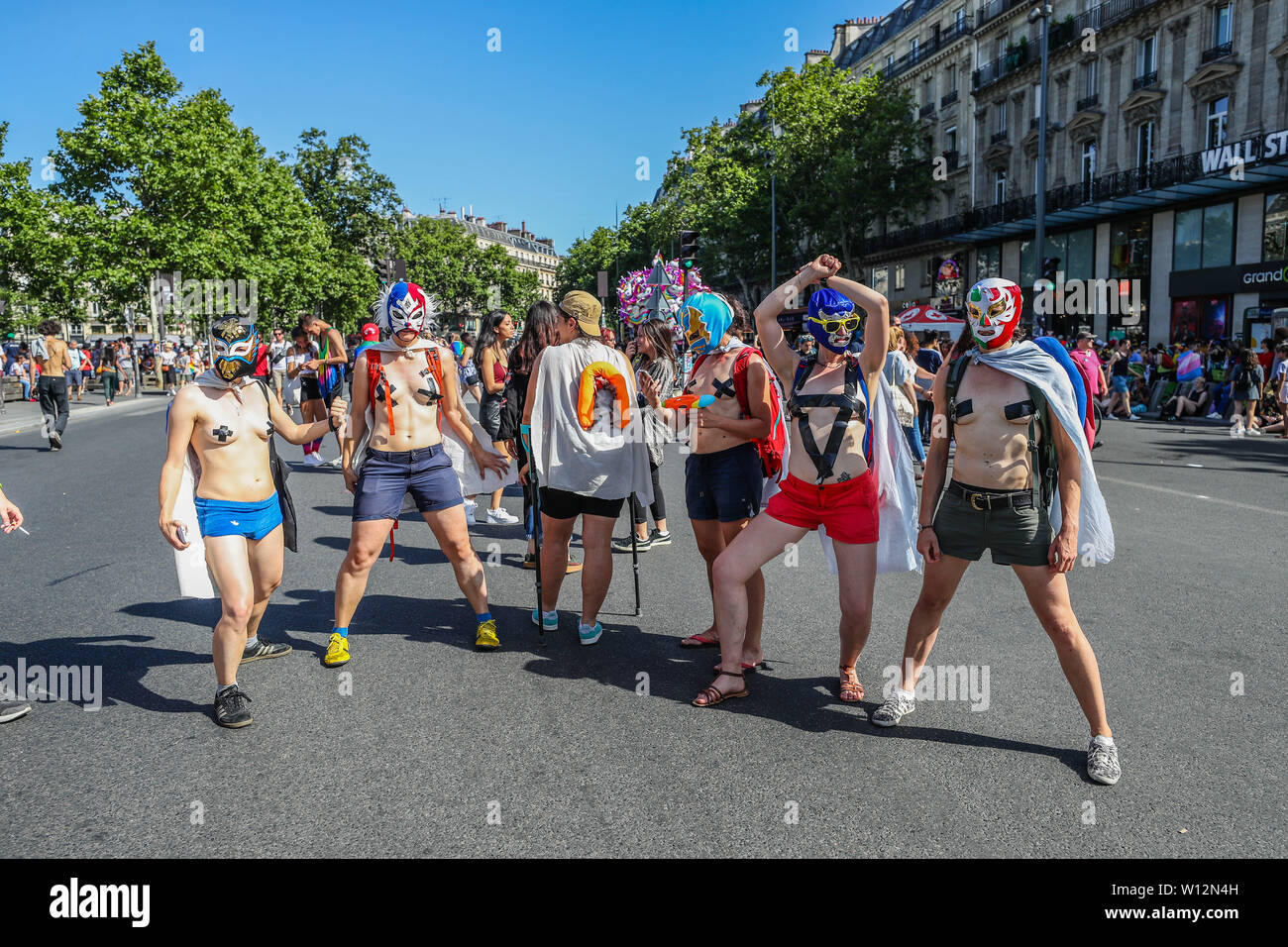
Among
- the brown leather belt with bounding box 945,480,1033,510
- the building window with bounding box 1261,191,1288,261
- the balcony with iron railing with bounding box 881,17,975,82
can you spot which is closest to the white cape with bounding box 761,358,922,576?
the brown leather belt with bounding box 945,480,1033,510

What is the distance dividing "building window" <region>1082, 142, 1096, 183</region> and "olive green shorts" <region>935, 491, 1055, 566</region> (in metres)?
36.6

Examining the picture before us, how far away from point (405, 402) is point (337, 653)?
1.34 meters

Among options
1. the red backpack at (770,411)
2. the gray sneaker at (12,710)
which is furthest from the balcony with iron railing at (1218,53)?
the gray sneaker at (12,710)

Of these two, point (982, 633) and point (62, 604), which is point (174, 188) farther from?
point (982, 633)

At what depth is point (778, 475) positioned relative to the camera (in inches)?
185

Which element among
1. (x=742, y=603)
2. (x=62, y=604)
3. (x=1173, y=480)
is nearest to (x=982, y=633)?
(x=742, y=603)

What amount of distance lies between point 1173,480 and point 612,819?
1071 cm

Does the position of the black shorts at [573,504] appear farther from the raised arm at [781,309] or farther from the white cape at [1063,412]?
the white cape at [1063,412]

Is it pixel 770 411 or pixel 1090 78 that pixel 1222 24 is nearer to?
pixel 1090 78

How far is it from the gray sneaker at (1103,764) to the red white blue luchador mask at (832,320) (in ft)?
6.22

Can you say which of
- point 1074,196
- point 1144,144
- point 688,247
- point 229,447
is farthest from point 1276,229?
point 229,447

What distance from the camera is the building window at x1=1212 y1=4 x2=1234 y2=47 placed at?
95.5 ft
